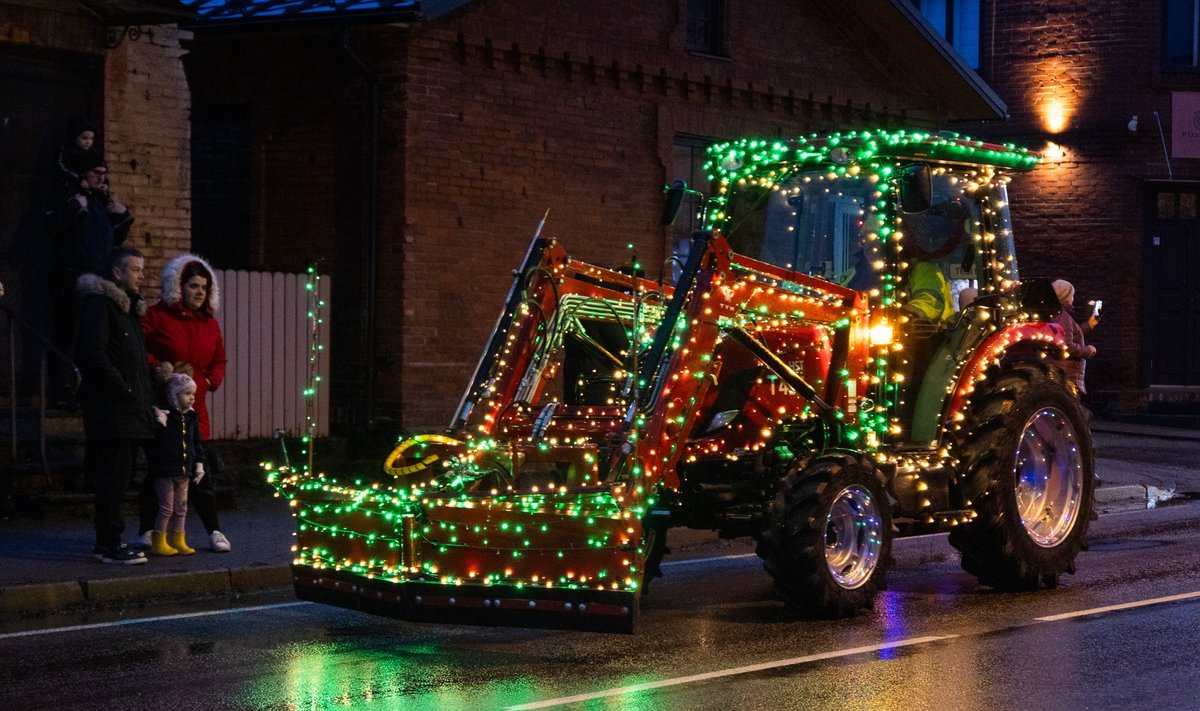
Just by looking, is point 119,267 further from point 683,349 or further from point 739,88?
point 739,88

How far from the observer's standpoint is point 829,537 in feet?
33.1

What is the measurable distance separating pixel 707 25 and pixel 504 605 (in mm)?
13288

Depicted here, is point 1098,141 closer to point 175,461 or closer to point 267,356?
point 267,356

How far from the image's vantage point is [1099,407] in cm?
2759

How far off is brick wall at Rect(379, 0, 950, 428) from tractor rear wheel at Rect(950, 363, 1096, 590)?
288 inches

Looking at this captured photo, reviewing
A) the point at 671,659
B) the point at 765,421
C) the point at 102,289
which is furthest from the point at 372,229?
the point at 671,659

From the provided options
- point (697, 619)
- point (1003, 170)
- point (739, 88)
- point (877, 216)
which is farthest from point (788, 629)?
point (739, 88)

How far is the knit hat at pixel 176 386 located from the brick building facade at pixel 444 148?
5.50 metres

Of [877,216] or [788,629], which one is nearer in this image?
[788,629]

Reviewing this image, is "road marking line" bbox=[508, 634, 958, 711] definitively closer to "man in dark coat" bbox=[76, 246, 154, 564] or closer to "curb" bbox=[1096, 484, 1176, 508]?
"man in dark coat" bbox=[76, 246, 154, 564]

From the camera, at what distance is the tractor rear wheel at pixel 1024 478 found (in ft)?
36.8

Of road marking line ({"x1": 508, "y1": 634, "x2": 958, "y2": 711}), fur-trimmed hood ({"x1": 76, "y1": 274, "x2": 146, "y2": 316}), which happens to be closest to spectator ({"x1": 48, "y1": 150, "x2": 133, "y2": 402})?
fur-trimmed hood ({"x1": 76, "y1": 274, "x2": 146, "y2": 316})

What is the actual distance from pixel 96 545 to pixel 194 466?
80cm

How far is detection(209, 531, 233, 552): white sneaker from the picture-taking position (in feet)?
40.3
